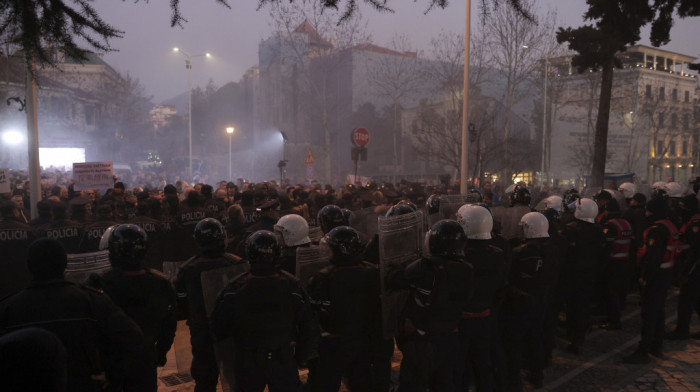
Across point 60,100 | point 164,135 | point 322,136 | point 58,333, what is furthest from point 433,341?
point 164,135

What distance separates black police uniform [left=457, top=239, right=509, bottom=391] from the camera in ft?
15.5

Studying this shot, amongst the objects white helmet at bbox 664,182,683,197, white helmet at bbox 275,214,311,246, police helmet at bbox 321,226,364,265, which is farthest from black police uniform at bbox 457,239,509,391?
white helmet at bbox 664,182,683,197

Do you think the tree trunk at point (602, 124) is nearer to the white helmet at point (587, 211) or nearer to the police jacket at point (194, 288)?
the white helmet at point (587, 211)

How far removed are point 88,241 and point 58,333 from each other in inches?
203

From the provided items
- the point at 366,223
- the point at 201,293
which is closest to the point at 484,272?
the point at 201,293

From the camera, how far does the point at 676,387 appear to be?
19.0ft

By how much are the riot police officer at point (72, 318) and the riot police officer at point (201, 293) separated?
1140 mm

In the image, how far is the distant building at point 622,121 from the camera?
132ft

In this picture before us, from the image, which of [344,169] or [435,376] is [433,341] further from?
[344,169]

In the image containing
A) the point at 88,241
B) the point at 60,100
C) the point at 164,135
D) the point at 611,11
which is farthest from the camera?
the point at 164,135

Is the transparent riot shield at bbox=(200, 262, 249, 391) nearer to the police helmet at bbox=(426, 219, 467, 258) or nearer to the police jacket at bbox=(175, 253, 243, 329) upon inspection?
the police jacket at bbox=(175, 253, 243, 329)

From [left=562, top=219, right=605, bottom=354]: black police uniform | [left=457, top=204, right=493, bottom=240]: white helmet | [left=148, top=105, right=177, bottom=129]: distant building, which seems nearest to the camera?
[left=457, top=204, right=493, bottom=240]: white helmet

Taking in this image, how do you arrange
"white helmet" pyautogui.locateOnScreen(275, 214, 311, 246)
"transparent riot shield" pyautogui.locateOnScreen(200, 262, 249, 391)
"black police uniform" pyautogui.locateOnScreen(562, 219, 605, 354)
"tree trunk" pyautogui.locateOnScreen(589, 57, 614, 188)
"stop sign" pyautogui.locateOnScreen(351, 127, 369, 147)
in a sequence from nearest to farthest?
1. "transparent riot shield" pyautogui.locateOnScreen(200, 262, 249, 391)
2. "white helmet" pyautogui.locateOnScreen(275, 214, 311, 246)
3. "black police uniform" pyautogui.locateOnScreen(562, 219, 605, 354)
4. "stop sign" pyautogui.locateOnScreen(351, 127, 369, 147)
5. "tree trunk" pyautogui.locateOnScreen(589, 57, 614, 188)

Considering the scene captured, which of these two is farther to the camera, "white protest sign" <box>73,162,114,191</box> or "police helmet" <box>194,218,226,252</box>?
"white protest sign" <box>73,162,114,191</box>
